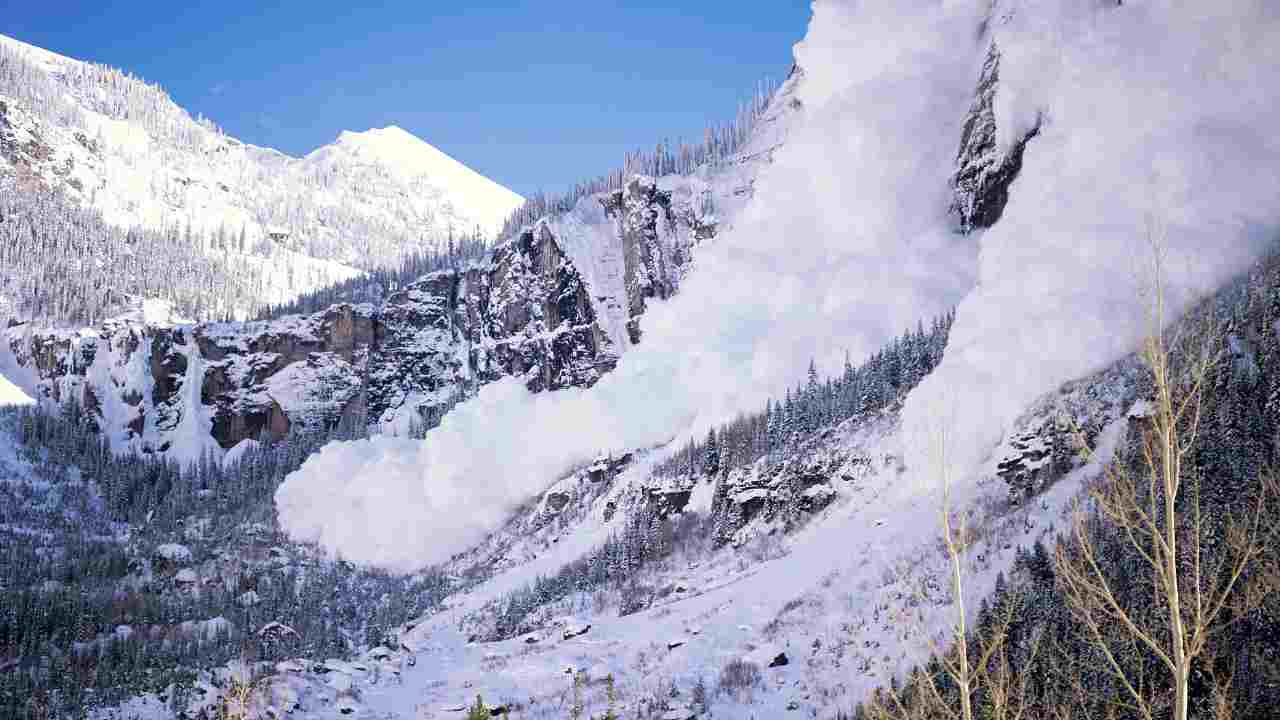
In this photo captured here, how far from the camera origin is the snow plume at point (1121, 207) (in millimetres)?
68875

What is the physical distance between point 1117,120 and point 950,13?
273 feet

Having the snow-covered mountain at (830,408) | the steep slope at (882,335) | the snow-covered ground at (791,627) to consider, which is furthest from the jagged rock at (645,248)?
the snow-covered ground at (791,627)

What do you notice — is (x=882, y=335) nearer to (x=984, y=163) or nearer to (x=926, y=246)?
(x=926, y=246)

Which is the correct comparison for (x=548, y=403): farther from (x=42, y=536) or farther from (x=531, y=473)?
(x=42, y=536)

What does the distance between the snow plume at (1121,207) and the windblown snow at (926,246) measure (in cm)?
19

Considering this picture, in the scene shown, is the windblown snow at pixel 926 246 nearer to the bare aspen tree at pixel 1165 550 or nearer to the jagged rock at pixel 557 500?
the jagged rock at pixel 557 500

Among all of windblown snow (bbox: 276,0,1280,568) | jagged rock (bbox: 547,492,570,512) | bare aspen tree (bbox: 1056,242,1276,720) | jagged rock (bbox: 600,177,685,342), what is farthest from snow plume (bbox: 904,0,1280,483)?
jagged rock (bbox: 600,177,685,342)

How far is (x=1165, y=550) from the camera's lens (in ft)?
41.2

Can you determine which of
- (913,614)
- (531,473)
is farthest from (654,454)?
(913,614)

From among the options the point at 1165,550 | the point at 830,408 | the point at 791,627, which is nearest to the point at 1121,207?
the point at 830,408

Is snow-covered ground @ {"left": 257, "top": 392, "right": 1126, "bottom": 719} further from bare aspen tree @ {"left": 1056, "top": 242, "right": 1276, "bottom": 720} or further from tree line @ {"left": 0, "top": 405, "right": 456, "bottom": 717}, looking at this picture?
tree line @ {"left": 0, "top": 405, "right": 456, "bottom": 717}

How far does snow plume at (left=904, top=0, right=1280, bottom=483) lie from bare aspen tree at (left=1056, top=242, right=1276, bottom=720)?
19.9m

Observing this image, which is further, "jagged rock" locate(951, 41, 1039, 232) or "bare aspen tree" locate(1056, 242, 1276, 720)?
"jagged rock" locate(951, 41, 1039, 232)

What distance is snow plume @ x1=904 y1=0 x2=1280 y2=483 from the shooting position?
68875mm
